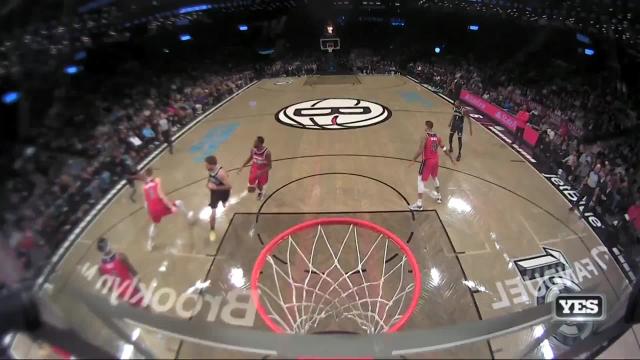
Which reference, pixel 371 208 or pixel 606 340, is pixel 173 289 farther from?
pixel 606 340

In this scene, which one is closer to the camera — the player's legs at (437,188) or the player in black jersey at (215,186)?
the player in black jersey at (215,186)

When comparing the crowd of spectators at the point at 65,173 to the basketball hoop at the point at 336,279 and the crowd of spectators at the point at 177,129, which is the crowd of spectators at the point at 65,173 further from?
the basketball hoop at the point at 336,279

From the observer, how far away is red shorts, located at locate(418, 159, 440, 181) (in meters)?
3.04

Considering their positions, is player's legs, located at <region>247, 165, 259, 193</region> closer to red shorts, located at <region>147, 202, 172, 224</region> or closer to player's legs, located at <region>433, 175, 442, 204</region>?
red shorts, located at <region>147, 202, 172, 224</region>

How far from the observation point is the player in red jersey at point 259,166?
2.34m

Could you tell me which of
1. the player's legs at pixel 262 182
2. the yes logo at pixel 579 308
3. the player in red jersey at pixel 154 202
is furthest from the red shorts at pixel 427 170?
the player in red jersey at pixel 154 202

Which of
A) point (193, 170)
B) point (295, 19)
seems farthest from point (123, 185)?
point (295, 19)

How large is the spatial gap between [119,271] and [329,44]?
7.26ft

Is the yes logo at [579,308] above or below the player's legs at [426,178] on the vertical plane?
above

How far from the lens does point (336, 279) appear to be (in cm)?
234

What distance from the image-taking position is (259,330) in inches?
64.4

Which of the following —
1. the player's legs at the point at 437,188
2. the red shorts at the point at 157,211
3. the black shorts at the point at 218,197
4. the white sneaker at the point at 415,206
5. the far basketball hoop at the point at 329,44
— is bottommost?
the white sneaker at the point at 415,206

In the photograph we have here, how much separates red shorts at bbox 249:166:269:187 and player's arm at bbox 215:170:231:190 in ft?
0.64

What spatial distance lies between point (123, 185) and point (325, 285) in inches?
56.0
